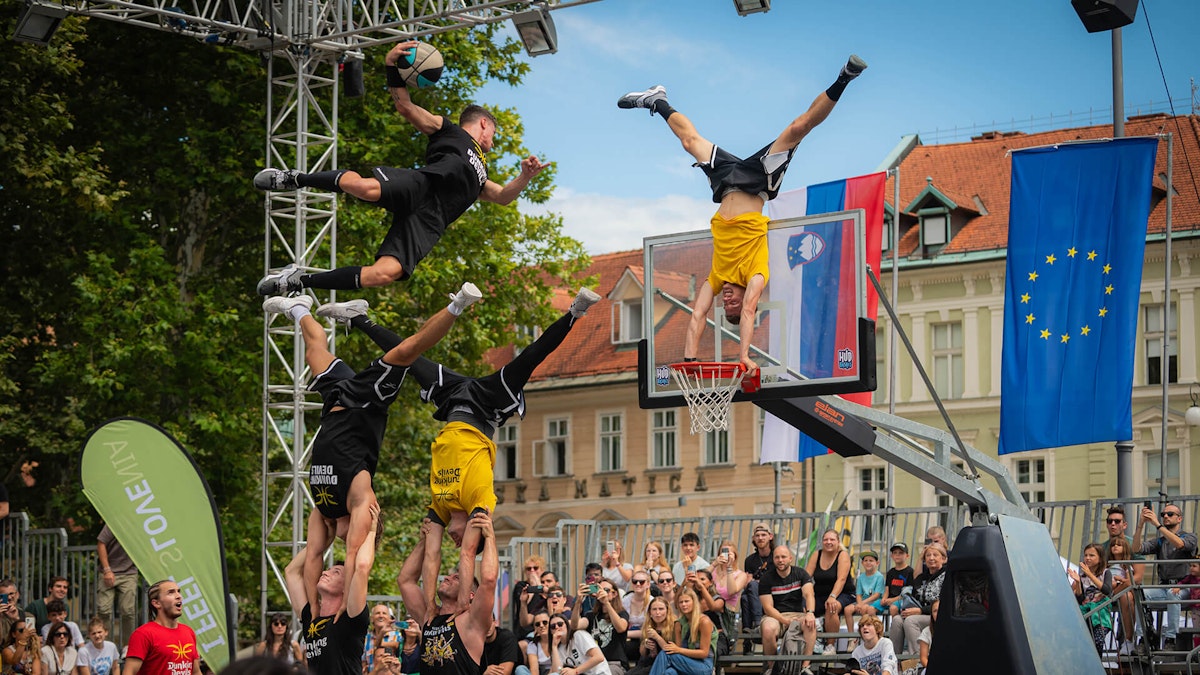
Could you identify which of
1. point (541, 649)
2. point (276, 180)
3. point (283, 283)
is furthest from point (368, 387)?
point (541, 649)

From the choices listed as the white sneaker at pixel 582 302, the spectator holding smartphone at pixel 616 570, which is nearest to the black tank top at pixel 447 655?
the white sneaker at pixel 582 302

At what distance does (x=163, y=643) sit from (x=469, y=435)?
2542mm

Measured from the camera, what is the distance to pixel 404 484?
915 inches

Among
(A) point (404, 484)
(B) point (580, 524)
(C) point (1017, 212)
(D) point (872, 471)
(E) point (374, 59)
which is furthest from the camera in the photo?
(D) point (872, 471)

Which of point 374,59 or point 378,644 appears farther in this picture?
point 374,59

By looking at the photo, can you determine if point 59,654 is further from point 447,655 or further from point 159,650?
point 447,655

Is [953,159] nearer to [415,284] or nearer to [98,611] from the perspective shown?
[415,284]

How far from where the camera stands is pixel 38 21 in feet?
46.9

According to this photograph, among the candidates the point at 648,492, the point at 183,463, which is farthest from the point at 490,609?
the point at 648,492

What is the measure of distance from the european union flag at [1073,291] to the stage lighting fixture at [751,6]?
285cm

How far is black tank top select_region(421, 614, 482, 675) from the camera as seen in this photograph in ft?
27.7

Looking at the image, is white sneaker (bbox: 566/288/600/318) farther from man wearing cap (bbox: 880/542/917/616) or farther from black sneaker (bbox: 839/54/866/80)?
man wearing cap (bbox: 880/542/917/616)

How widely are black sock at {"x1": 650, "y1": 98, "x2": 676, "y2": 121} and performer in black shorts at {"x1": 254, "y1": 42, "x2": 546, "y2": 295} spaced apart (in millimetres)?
1576

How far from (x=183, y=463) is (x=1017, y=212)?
7787mm
